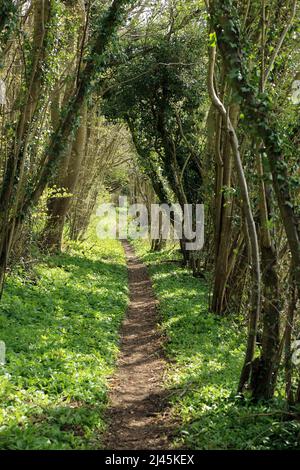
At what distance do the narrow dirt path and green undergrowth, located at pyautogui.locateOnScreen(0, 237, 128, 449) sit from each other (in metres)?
0.22

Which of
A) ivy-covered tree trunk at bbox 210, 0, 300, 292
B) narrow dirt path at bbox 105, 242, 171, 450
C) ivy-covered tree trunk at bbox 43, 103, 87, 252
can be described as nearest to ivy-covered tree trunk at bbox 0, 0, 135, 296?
narrow dirt path at bbox 105, 242, 171, 450

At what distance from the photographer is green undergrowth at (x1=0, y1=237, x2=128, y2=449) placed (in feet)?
18.1

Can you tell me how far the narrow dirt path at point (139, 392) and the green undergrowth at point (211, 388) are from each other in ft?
0.67

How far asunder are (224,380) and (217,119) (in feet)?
19.7

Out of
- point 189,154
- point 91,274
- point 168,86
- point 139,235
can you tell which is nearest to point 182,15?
point 168,86

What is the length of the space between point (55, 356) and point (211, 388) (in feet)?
7.51

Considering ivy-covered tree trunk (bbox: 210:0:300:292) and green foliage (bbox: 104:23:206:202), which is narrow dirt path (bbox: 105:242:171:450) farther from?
green foliage (bbox: 104:23:206:202)

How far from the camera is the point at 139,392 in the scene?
756 centimetres

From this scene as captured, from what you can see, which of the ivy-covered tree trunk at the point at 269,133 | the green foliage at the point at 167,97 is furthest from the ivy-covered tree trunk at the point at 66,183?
the ivy-covered tree trunk at the point at 269,133

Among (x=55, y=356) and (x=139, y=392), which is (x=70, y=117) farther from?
(x=139, y=392)

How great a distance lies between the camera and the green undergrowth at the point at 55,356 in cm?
551

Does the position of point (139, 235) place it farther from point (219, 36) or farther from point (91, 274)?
point (219, 36)

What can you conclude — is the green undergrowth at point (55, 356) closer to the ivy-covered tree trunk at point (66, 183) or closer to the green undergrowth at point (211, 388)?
the green undergrowth at point (211, 388)

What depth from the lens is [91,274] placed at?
659 inches
